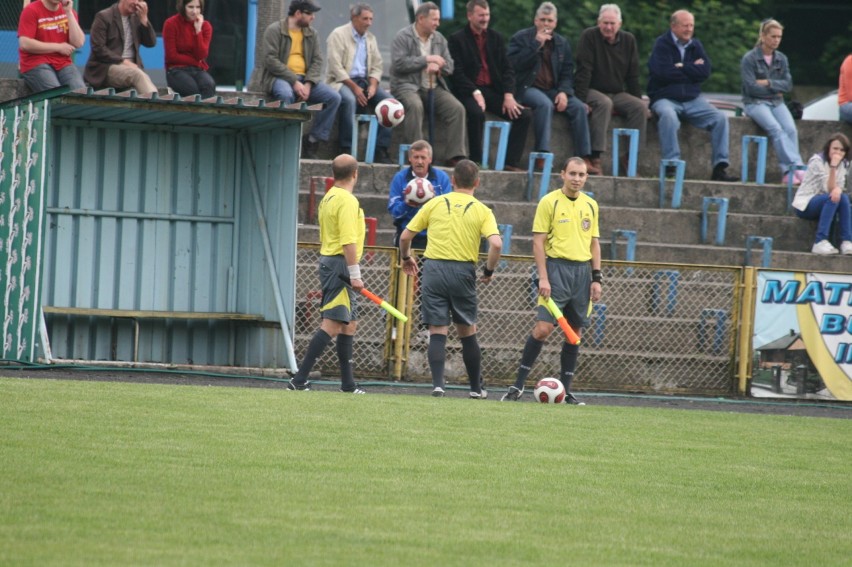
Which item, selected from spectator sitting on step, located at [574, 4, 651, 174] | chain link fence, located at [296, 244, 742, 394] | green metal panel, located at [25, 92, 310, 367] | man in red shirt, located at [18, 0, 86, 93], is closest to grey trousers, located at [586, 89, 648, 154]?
spectator sitting on step, located at [574, 4, 651, 174]

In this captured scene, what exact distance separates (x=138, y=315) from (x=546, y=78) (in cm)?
683

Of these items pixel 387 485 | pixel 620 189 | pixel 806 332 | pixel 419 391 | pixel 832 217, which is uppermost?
pixel 620 189

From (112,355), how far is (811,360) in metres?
7.20

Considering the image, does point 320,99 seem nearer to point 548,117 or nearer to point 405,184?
point 548,117

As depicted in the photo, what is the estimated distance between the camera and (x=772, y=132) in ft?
62.9

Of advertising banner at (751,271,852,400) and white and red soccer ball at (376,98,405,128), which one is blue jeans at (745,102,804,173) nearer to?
advertising banner at (751,271,852,400)

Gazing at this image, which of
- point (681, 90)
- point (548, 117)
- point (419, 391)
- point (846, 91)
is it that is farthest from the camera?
point (846, 91)

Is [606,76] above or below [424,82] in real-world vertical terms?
above

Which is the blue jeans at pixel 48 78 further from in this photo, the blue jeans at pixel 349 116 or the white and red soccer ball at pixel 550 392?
the white and red soccer ball at pixel 550 392

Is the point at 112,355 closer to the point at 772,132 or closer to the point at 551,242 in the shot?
the point at 551,242

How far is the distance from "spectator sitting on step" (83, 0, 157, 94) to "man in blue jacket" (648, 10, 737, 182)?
6.85 meters

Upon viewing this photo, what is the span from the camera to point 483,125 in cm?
1811

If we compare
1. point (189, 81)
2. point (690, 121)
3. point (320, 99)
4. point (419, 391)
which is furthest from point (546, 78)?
point (419, 391)

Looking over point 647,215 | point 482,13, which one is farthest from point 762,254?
point 482,13
